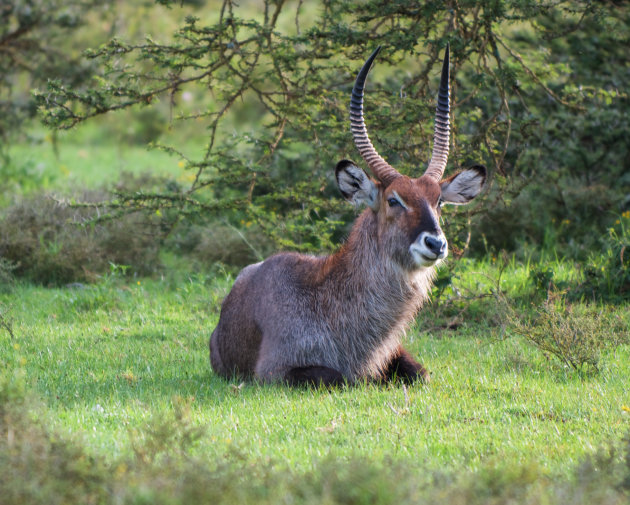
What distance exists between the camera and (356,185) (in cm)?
639

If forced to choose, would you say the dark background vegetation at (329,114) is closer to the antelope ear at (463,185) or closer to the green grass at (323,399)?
the green grass at (323,399)

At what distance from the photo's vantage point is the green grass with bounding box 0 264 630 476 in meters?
4.45

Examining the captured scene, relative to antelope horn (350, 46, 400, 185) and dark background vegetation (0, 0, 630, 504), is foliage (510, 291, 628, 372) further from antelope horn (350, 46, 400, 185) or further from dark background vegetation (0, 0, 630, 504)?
antelope horn (350, 46, 400, 185)

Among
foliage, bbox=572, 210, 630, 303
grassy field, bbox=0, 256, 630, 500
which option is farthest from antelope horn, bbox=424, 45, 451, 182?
foliage, bbox=572, 210, 630, 303

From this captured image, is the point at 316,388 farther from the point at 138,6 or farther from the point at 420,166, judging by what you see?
the point at 138,6

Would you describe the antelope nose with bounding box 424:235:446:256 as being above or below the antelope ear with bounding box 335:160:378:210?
below

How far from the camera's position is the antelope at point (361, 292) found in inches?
239

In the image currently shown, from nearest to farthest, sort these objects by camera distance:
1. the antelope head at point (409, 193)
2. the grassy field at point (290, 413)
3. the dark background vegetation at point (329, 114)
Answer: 1. the grassy field at point (290, 413)
2. the antelope head at point (409, 193)
3. the dark background vegetation at point (329, 114)

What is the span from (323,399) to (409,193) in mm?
1585

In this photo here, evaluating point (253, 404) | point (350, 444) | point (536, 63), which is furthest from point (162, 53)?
point (350, 444)

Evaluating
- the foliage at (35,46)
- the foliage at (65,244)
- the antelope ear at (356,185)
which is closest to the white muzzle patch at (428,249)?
the antelope ear at (356,185)

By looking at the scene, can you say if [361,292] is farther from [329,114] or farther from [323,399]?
[329,114]

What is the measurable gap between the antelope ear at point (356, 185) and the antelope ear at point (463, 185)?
1.81ft

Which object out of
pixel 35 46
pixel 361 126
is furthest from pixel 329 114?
pixel 35 46
